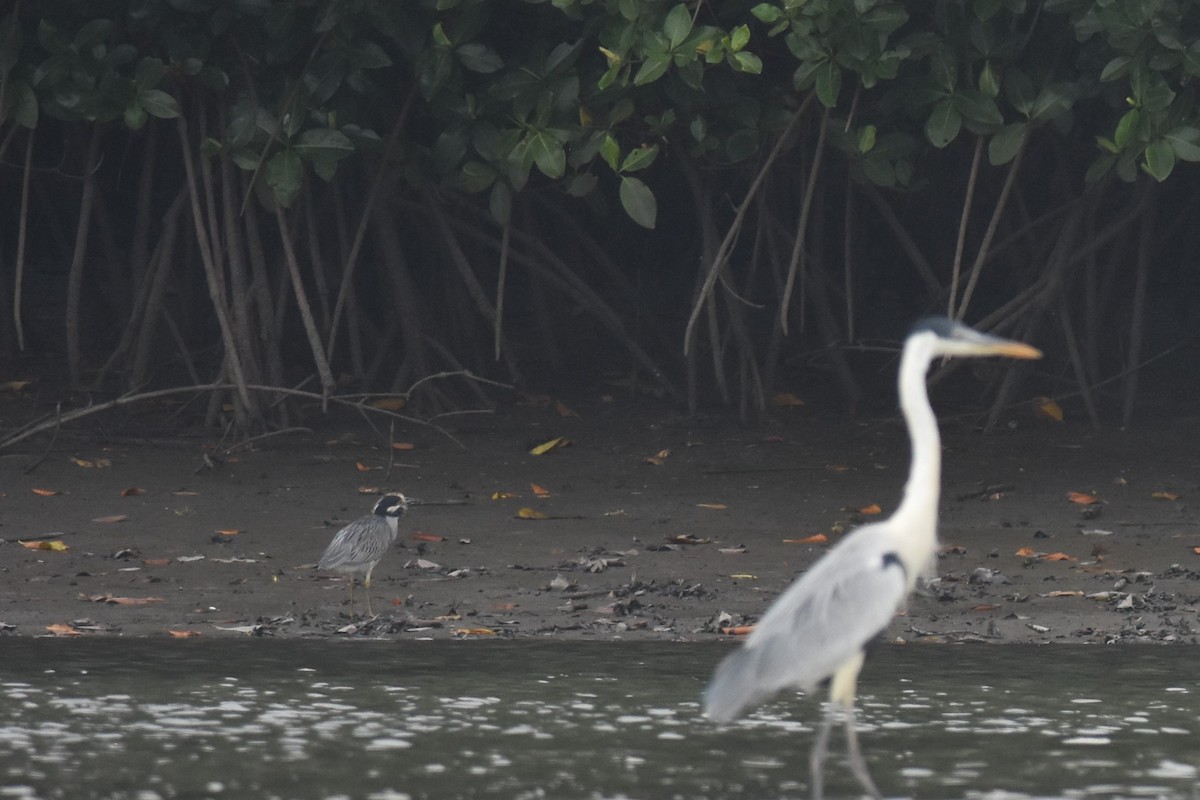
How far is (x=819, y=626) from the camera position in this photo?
4.71 meters

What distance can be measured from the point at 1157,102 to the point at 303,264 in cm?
493

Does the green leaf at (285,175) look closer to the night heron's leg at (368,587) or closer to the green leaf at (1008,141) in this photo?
the night heron's leg at (368,587)

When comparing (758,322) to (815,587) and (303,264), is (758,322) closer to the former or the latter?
(303,264)

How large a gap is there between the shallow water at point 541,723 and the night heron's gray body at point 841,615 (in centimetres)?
23

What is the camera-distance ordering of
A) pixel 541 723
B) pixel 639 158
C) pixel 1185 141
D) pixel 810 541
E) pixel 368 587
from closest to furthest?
pixel 541 723, pixel 368 587, pixel 810 541, pixel 1185 141, pixel 639 158

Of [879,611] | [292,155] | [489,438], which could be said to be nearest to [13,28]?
[292,155]

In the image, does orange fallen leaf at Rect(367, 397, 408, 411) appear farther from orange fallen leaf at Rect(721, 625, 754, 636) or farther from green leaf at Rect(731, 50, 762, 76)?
orange fallen leaf at Rect(721, 625, 754, 636)

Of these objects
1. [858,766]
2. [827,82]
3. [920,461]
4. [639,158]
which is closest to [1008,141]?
[827,82]

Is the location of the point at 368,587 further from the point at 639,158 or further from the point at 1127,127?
the point at 1127,127

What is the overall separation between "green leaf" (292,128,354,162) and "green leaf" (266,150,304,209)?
0.18ft

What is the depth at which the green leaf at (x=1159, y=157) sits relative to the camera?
793 centimetres

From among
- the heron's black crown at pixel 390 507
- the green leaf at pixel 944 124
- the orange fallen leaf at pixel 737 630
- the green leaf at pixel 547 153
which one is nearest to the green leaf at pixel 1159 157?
the green leaf at pixel 944 124

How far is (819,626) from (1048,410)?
5569mm

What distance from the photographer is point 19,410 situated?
33.0 feet
